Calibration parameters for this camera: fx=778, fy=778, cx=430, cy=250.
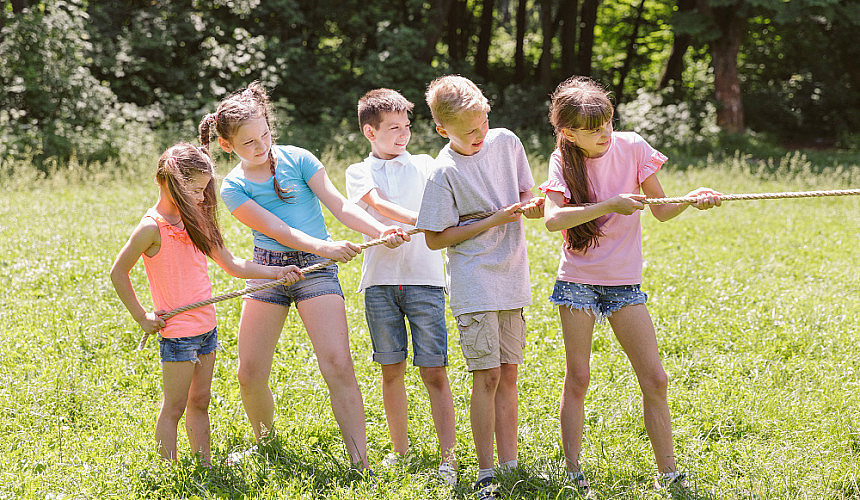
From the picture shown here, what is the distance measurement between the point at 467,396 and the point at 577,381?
1.16 meters

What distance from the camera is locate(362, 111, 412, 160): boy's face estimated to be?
388cm

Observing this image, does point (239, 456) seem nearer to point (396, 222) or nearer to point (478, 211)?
point (396, 222)

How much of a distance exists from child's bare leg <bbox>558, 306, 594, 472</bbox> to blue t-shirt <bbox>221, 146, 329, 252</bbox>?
1.31 meters

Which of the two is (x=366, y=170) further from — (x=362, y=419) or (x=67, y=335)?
(x=67, y=335)

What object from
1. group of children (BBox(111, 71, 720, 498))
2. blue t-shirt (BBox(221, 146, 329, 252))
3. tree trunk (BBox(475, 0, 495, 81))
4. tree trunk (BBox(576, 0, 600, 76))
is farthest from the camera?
tree trunk (BBox(475, 0, 495, 81))

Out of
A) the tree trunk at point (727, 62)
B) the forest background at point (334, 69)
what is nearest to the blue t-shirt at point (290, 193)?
the forest background at point (334, 69)

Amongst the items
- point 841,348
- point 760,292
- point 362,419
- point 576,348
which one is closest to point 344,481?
point 362,419

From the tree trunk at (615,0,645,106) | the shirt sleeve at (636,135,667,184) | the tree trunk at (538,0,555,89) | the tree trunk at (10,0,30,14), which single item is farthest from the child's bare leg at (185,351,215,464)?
the tree trunk at (615,0,645,106)

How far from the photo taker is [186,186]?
375 cm

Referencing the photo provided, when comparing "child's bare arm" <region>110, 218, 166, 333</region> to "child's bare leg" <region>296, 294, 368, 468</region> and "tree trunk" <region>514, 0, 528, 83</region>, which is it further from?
"tree trunk" <region>514, 0, 528, 83</region>

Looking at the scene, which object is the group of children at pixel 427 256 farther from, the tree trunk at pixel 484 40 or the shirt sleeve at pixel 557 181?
the tree trunk at pixel 484 40

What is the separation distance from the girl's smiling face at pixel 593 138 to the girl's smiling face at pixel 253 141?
145cm

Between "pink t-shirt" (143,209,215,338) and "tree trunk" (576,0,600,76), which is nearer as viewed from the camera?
"pink t-shirt" (143,209,215,338)

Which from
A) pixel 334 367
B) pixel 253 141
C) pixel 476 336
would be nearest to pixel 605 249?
pixel 476 336
